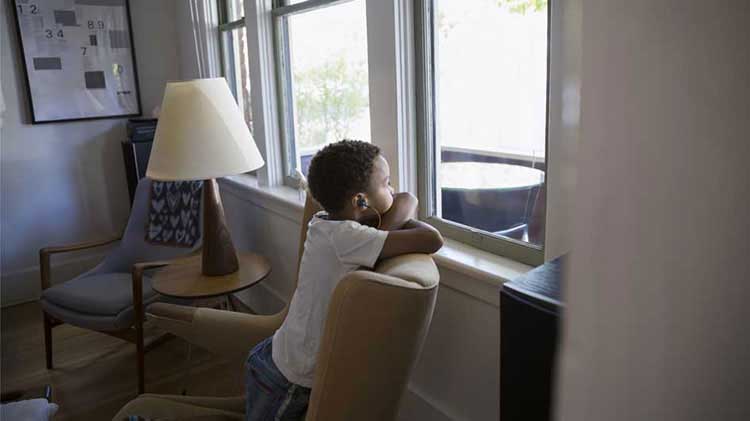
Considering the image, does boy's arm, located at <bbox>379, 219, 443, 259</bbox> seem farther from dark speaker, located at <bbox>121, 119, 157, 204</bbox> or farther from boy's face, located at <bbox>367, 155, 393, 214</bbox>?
dark speaker, located at <bbox>121, 119, 157, 204</bbox>


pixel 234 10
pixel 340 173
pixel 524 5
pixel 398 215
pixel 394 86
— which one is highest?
pixel 234 10

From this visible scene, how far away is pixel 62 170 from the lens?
329 centimetres

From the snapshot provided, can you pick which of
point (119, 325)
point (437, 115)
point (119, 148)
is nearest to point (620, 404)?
point (437, 115)

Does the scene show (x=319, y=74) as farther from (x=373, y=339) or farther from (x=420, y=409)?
(x=373, y=339)

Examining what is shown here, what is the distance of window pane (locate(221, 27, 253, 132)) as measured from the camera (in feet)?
9.30

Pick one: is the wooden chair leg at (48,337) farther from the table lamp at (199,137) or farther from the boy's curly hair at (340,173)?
the boy's curly hair at (340,173)

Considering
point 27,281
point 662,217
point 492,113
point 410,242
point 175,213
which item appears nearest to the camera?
point 662,217

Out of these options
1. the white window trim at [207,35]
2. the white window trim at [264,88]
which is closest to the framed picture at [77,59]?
the white window trim at [207,35]

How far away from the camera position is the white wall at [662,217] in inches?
8.5

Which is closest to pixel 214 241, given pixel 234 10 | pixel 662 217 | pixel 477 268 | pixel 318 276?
pixel 318 276

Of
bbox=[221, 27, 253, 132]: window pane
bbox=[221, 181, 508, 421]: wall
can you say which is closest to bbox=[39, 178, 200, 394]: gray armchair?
bbox=[221, 27, 253, 132]: window pane

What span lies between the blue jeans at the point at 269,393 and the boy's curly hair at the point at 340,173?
1.43 ft

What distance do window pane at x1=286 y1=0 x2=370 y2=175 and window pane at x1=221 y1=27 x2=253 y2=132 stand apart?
47cm

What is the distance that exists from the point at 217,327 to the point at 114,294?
0.86 m
